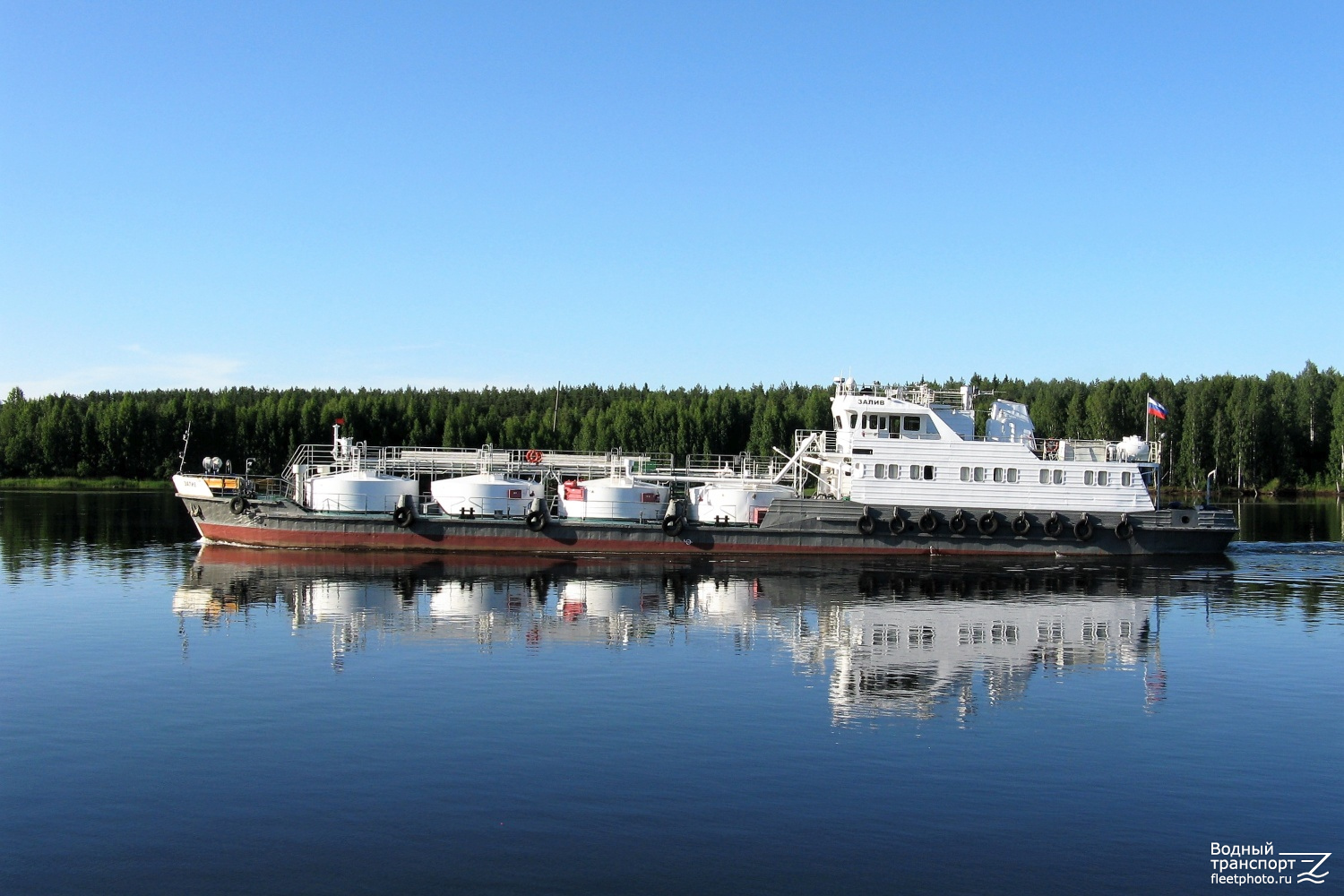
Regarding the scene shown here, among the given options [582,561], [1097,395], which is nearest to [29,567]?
[582,561]

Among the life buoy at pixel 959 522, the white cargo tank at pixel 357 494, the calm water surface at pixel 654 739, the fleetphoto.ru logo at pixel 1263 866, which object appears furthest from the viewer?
the white cargo tank at pixel 357 494

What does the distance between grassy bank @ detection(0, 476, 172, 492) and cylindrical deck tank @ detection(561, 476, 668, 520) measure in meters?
78.6

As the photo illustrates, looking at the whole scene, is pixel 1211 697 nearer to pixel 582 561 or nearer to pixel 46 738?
pixel 46 738

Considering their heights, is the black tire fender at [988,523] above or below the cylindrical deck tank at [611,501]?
below

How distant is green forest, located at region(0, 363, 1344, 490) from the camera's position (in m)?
116

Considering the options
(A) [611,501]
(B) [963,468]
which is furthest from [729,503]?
(B) [963,468]

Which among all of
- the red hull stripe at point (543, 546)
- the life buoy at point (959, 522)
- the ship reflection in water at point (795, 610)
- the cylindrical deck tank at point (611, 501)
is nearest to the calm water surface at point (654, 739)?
the ship reflection in water at point (795, 610)

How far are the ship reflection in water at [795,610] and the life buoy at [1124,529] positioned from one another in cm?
193

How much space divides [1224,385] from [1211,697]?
115m

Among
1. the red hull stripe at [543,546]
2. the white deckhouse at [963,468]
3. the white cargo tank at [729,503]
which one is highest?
the white deckhouse at [963,468]

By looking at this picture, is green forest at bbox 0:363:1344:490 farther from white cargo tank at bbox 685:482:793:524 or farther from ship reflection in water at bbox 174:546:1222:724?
ship reflection in water at bbox 174:546:1222:724

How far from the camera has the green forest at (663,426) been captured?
116375mm

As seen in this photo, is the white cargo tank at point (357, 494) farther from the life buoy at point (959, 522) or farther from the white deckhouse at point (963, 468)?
the life buoy at point (959, 522)

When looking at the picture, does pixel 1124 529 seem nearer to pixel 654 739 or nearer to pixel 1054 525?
pixel 1054 525
